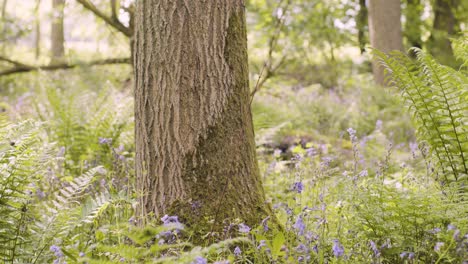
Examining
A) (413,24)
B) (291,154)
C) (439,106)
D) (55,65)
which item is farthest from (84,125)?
(413,24)

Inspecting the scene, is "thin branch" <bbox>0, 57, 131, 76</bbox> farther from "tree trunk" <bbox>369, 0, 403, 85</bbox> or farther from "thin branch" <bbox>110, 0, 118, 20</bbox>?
"tree trunk" <bbox>369, 0, 403, 85</bbox>

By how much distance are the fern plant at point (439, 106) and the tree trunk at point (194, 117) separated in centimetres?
94

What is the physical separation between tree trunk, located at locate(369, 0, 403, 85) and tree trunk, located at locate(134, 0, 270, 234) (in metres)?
5.81

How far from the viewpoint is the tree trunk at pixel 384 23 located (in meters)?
8.20

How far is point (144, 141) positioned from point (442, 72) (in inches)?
69.9

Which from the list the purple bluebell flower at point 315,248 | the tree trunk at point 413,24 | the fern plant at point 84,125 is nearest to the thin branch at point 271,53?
the purple bluebell flower at point 315,248

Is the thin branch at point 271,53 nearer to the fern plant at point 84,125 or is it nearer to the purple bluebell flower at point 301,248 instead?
the purple bluebell flower at point 301,248

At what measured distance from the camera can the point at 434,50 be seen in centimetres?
1224

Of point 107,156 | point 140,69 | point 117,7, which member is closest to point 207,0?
point 140,69

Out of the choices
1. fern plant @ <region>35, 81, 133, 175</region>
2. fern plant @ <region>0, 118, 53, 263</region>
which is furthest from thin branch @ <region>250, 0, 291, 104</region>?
fern plant @ <region>35, 81, 133, 175</region>

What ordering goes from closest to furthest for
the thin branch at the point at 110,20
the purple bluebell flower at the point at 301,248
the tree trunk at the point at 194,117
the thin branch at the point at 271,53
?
the purple bluebell flower at the point at 301,248, the tree trunk at the point at 194,117, the thin branch at the point at 271,53, the thin branch at the point at 110,20

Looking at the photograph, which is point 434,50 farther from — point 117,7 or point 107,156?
point 107,156

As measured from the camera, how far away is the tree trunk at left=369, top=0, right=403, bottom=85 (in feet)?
26.9

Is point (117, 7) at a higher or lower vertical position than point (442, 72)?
higher
